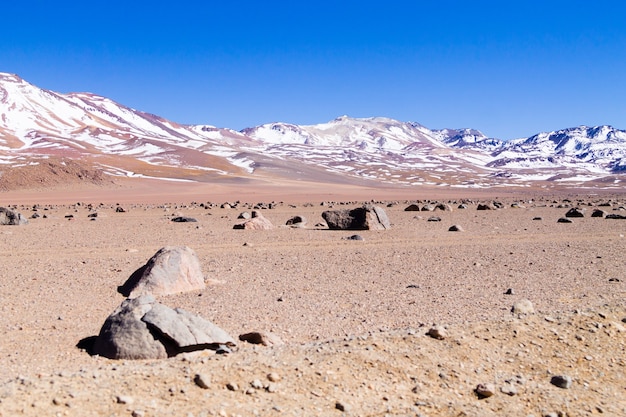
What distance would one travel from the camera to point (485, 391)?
6.16 m

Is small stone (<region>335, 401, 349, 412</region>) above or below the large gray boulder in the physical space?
below

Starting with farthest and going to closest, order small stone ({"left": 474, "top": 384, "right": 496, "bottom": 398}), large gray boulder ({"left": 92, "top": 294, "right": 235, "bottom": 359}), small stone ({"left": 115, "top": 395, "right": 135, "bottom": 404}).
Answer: large gray boulder ({"left": 92, "top": 294, "right": 235, "bottom": 359})
small stone ({"left": 474, "top": 384, "right": 496, "bottom": 398})
small stone ({"left": 115, "top": 395, "right": 135, "bottom": 404})

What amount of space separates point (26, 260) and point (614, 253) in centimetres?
1444

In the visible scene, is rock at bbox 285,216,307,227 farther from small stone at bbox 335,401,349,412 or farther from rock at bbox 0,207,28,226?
small stone at bbox 335,401,349,412

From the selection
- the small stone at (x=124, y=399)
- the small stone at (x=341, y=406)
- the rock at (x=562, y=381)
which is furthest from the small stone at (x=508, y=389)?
the small stone at (x=124, y=399)

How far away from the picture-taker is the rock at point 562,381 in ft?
21.4

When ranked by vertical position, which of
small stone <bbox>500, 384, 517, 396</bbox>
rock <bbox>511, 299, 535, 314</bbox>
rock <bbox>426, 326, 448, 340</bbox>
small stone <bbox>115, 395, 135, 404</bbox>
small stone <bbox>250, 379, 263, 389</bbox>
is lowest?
small stone <bbox>500, 384, 517, 396</bbox>

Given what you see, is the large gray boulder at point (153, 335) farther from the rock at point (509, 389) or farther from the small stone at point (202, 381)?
the rock at point (509, 389)

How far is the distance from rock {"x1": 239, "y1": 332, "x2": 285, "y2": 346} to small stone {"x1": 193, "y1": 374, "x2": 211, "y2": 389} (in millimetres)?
Answer: 1624

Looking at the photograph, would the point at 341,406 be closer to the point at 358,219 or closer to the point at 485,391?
the point at 485,391

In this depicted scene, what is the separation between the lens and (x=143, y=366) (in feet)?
20.6

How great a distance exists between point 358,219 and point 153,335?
15017 mm

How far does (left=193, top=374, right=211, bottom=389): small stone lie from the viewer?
226 inches

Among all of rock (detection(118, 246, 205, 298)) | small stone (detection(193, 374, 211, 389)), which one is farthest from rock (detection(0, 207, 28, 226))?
small stone (detection(193, 374, 211, 389))
